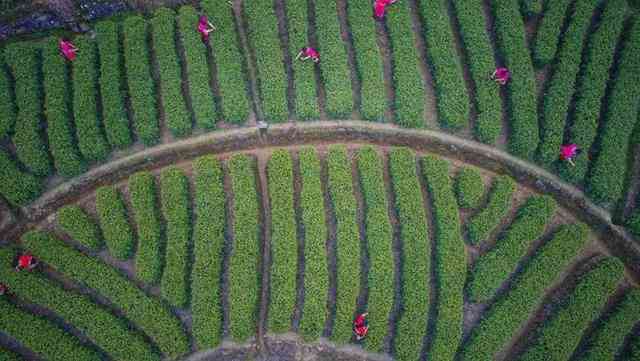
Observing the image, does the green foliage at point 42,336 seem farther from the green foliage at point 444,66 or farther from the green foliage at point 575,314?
the green foliage at point 444,66

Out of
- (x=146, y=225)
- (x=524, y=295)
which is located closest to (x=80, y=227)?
(x=146, y=225)

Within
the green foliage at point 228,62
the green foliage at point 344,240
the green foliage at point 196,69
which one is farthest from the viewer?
the green foliage at point 228,62

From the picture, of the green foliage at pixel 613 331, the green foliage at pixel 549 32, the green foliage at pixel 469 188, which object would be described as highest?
the green foliage at pixel 549 32

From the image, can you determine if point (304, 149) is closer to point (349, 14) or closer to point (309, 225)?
point (309, 225)

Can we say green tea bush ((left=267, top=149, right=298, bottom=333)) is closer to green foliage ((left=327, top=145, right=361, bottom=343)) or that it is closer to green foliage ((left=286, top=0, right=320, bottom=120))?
green foliage ((left=327, top=145, right=361, bottom=343))

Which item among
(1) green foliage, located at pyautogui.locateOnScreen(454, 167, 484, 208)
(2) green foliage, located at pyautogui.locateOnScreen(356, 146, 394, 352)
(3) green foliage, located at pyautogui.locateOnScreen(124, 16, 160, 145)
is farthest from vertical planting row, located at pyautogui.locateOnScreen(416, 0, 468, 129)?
→ (3) green foliage, located at pyautogui.locateOnScreen(124, 16, 160, 145)

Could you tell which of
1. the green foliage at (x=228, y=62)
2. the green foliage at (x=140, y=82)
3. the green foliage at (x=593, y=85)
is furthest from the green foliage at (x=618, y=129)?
the green foliage at (x=140, y=82)

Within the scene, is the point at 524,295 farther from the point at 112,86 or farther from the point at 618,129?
the point at 112,86
